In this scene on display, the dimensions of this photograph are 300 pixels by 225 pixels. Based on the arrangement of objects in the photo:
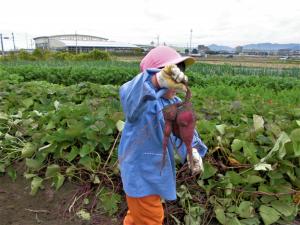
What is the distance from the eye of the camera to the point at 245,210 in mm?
2166

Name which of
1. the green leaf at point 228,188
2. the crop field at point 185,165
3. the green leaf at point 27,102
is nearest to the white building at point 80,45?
the green leaf at point 27,102

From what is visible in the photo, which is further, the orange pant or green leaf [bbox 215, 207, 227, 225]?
green leaf [bbox 215, 207, 227, 225]

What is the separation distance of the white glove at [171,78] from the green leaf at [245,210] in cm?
116

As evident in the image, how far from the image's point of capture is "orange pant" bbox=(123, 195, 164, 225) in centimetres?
178

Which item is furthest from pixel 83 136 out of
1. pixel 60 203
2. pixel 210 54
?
pixel 210 54

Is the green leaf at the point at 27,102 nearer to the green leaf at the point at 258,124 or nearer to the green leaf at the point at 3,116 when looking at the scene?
the green leaf at the point at 3,116

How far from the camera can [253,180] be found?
7.26 ft

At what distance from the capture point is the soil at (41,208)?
91.1 inches

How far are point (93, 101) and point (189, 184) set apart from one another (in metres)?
1.41

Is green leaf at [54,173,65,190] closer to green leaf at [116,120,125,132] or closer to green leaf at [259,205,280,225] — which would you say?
green leaf at [116,120,125,132]

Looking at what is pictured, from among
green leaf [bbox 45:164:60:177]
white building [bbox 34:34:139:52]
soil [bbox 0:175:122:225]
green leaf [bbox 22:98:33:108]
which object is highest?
green leaf [bbox 22:98:33:108]

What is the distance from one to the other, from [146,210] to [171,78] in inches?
32.1

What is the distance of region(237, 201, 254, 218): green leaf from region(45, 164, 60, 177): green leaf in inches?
53.4

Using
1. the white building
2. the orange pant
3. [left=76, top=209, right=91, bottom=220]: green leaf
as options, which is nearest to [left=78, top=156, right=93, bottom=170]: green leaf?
[left=76, top=209, right=91, bottom=220]: green leaf
